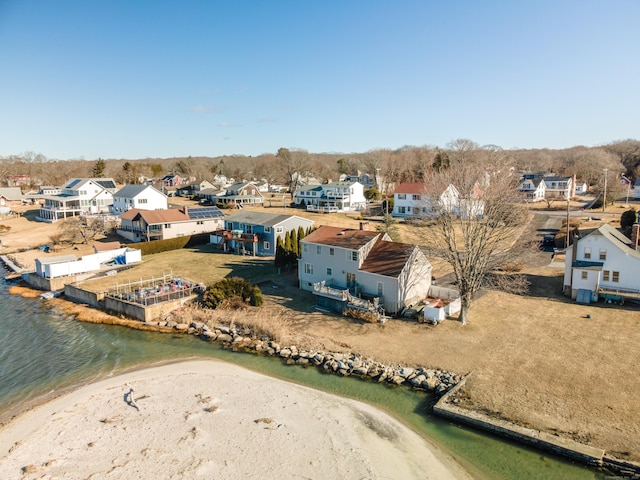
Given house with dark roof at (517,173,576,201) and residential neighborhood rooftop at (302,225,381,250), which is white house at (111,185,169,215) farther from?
house with dark roof at (517,173,576,201)

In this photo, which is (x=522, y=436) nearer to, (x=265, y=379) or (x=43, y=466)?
(x=265, y=379)

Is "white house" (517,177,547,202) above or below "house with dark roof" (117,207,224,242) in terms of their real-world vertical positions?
above

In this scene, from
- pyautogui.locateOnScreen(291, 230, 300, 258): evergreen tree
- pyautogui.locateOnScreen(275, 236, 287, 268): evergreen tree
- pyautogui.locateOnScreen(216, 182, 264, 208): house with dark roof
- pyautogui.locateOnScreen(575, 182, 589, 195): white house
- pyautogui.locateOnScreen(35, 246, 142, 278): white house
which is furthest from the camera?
pyautogui.locateOnScreen(575, 182, 589, 195): white house

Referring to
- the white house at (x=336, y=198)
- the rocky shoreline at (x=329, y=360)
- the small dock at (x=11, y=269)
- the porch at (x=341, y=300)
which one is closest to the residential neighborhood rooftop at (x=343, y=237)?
the porch at (x=341, y=300)

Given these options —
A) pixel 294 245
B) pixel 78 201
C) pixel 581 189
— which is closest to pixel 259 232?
pixel 294 245

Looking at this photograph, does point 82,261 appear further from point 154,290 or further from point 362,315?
point 362,315

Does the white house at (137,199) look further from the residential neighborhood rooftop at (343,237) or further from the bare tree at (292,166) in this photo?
the residential neighborhood rooftop at (343,237)

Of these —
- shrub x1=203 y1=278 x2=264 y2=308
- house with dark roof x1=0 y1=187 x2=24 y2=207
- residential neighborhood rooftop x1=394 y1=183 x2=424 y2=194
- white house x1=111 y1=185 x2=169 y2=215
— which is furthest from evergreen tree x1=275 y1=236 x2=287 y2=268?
house with dark roof x1=0 y1=187 x2=24 y2=207

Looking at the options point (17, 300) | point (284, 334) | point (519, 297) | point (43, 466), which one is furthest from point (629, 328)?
point (17, 300)
